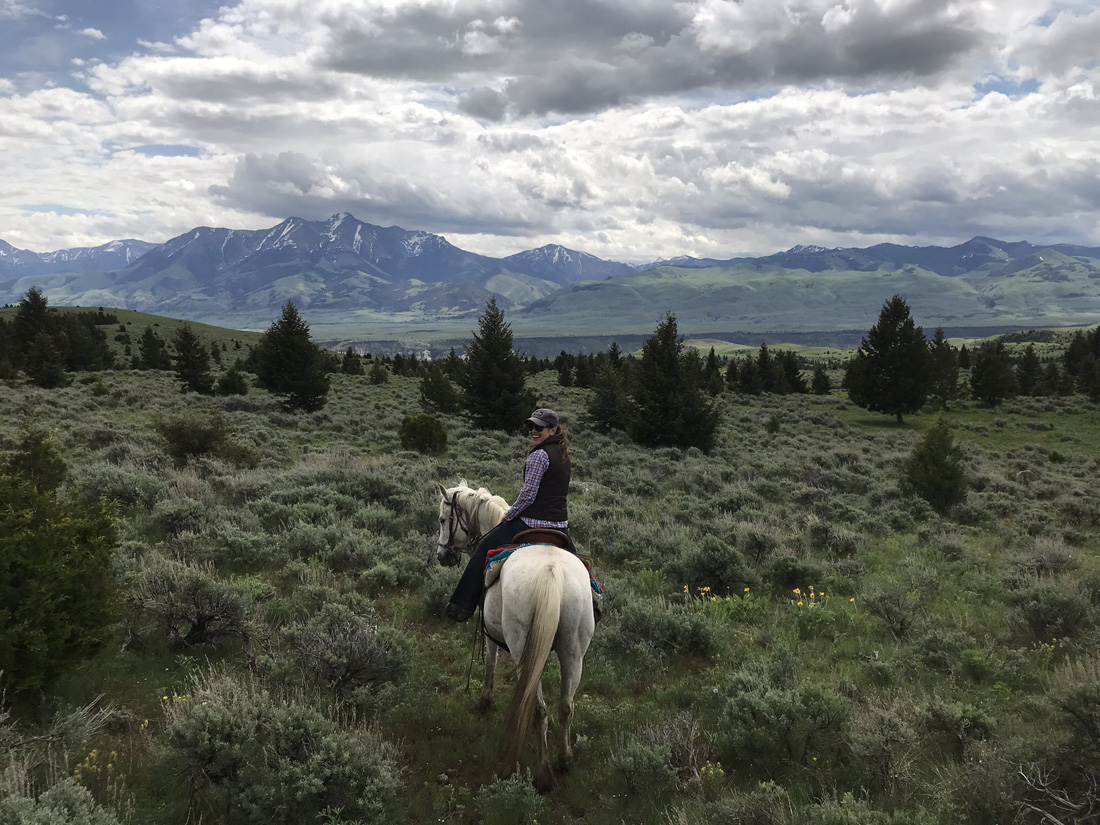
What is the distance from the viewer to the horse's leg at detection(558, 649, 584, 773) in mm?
5117

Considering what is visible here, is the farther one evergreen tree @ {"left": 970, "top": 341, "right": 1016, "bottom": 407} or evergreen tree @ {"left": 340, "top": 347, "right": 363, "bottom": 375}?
evergreen tree @ {"left": 340, "top": 347, "right": 363, "bottom": 375}

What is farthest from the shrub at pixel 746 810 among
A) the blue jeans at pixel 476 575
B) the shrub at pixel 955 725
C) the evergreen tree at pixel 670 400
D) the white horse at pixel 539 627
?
the evergreen tree at pixel 670 400

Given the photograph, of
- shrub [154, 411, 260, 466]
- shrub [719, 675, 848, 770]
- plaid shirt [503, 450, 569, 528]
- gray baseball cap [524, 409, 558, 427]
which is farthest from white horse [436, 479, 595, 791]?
shrub [154, 411, 260, 466]

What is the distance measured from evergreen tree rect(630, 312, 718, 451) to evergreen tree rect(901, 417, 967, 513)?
988 cm

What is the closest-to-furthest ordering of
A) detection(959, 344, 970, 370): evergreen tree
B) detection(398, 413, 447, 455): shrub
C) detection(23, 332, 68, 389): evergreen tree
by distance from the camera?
detection(398, 413, 447, 455): shrub
detection(23, 332, 68, 389): evergreen tree
detection(959, 344, 970, 370): evergreen tree

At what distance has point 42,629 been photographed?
4.46m

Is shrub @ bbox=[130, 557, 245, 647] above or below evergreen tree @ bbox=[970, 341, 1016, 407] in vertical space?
below

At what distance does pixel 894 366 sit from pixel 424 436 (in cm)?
3115

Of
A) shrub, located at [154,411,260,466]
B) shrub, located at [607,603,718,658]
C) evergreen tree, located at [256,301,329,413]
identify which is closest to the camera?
shrub, located at [607,603,718,658]

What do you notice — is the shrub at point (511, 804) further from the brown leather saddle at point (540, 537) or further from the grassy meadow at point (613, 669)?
the brown leather saddle at point (540, 537)

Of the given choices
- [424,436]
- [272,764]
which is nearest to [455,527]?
[272,764]

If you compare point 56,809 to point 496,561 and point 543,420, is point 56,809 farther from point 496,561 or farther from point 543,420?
point 543,420

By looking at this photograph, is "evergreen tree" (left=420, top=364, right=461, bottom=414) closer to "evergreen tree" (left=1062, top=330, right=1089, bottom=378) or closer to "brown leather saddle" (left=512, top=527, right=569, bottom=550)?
"brown leather saddle" (left=512, top=527, right=569, bottom=550)

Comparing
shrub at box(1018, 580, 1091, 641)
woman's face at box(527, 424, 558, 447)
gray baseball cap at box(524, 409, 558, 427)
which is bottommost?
shrub at box(1018, 580, 1091, 641)
